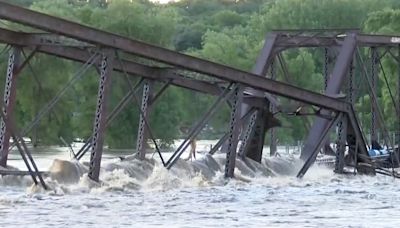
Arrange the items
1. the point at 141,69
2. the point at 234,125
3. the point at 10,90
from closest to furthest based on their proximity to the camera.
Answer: the point at 10,90 < the point at 234,125 < the point at 141,69

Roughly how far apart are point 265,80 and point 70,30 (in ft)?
40.4

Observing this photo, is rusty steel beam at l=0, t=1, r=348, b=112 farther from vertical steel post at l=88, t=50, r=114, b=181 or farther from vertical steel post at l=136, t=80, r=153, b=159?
vertical steel post at l=136, t=80, r=153, b=159

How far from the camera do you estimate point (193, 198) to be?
35.5m

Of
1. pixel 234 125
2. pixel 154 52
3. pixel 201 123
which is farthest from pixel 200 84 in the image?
pixel 154 52

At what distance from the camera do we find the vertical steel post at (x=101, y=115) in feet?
115

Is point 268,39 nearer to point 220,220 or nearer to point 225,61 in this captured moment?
point 220,220

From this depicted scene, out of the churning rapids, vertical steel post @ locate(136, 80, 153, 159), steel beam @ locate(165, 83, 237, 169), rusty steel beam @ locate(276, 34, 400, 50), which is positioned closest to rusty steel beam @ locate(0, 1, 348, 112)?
steel beam @ locate(165, 83, 237, 169)

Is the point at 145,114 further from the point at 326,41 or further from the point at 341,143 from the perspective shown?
the point at 326,41

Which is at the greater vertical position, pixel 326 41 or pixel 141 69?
pixel 326 41

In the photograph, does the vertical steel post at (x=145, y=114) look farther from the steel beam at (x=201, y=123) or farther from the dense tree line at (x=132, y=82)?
the dense tree line at (x=132, y=82)

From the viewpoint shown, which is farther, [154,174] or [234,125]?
[234,125]

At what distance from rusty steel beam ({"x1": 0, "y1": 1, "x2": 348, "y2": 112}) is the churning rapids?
3.72 meters

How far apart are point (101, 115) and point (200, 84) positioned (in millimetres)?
10241

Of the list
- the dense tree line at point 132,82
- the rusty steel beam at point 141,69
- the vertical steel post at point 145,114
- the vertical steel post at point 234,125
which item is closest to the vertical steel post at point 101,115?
the rusty steel beam at point 141,69
